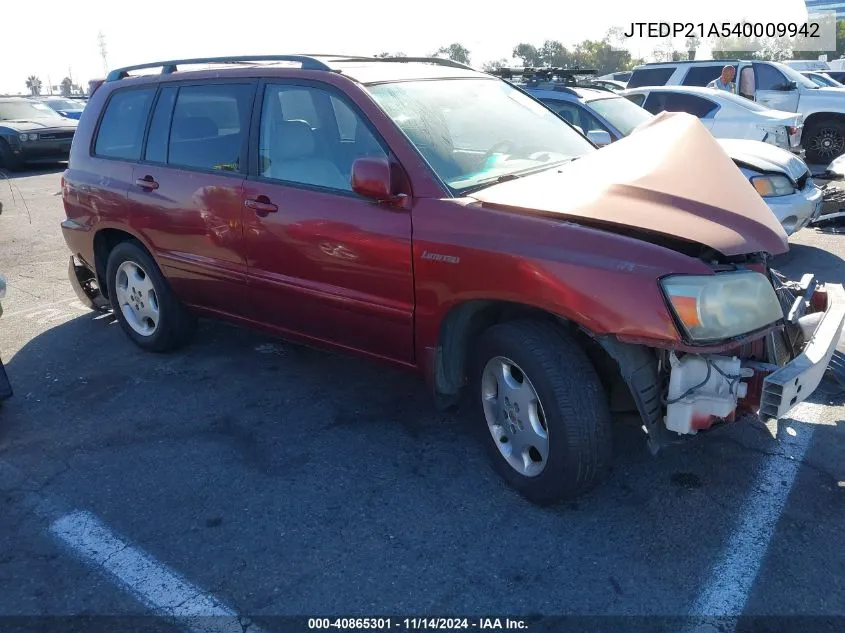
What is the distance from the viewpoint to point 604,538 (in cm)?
301

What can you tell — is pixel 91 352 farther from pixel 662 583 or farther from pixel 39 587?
pixel 662 583

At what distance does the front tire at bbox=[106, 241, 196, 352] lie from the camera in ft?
16.2

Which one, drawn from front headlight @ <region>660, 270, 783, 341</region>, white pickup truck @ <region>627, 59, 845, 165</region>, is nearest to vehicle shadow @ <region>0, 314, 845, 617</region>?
front headlight @ <region>660, 270, 783, 341</region>

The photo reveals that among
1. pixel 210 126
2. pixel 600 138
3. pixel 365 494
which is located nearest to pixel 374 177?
pixel 365 494

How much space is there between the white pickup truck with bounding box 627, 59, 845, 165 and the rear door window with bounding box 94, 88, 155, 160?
9.98m

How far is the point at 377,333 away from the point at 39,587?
1.80 meters

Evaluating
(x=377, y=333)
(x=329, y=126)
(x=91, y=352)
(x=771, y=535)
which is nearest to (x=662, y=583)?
(x=771, y=535)

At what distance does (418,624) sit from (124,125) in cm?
396

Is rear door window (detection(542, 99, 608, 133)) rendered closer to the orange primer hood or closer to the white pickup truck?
the orange primer hood

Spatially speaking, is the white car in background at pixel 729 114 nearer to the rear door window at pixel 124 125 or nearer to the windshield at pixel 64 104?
the rear door window at pixel 124 125

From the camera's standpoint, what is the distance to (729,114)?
Result: 32.9ft

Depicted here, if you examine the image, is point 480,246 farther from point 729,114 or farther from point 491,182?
point 729,114

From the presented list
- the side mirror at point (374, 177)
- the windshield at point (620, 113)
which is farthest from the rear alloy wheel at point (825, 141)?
the side mirror at point (374, 177)

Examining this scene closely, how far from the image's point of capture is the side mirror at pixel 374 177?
10.7ft
